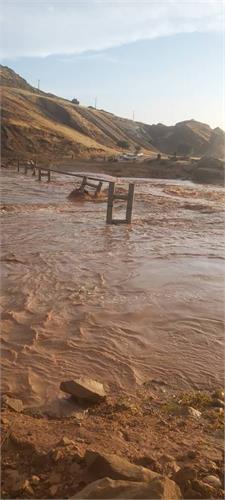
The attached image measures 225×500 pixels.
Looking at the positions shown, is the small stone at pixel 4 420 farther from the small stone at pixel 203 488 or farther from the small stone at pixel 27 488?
the small stone at pixel 203 488

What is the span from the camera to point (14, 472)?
284 centimetres

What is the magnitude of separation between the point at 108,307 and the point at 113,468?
3.95 metres

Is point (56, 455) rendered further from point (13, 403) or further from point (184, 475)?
point (13, 403)

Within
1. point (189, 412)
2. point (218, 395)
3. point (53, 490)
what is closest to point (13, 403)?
point (53, 490)

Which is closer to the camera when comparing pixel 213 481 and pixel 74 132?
pixel 213 481

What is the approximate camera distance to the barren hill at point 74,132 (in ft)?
191

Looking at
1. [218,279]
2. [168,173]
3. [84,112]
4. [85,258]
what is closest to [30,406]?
[218,279]

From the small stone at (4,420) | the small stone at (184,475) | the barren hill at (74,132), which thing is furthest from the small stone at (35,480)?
the barren hill at (74,132)

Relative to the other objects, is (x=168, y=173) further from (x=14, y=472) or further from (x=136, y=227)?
(x=14, y=472)

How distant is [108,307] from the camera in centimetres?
670

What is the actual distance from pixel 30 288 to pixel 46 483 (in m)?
4.79

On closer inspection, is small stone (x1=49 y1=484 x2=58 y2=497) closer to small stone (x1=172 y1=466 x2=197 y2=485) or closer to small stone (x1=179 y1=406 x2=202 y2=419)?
small stone (x1=172 y1=466 x2=197 y2=485)

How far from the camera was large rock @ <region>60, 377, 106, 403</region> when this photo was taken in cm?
396

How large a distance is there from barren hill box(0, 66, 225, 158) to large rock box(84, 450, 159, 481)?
53.0m
